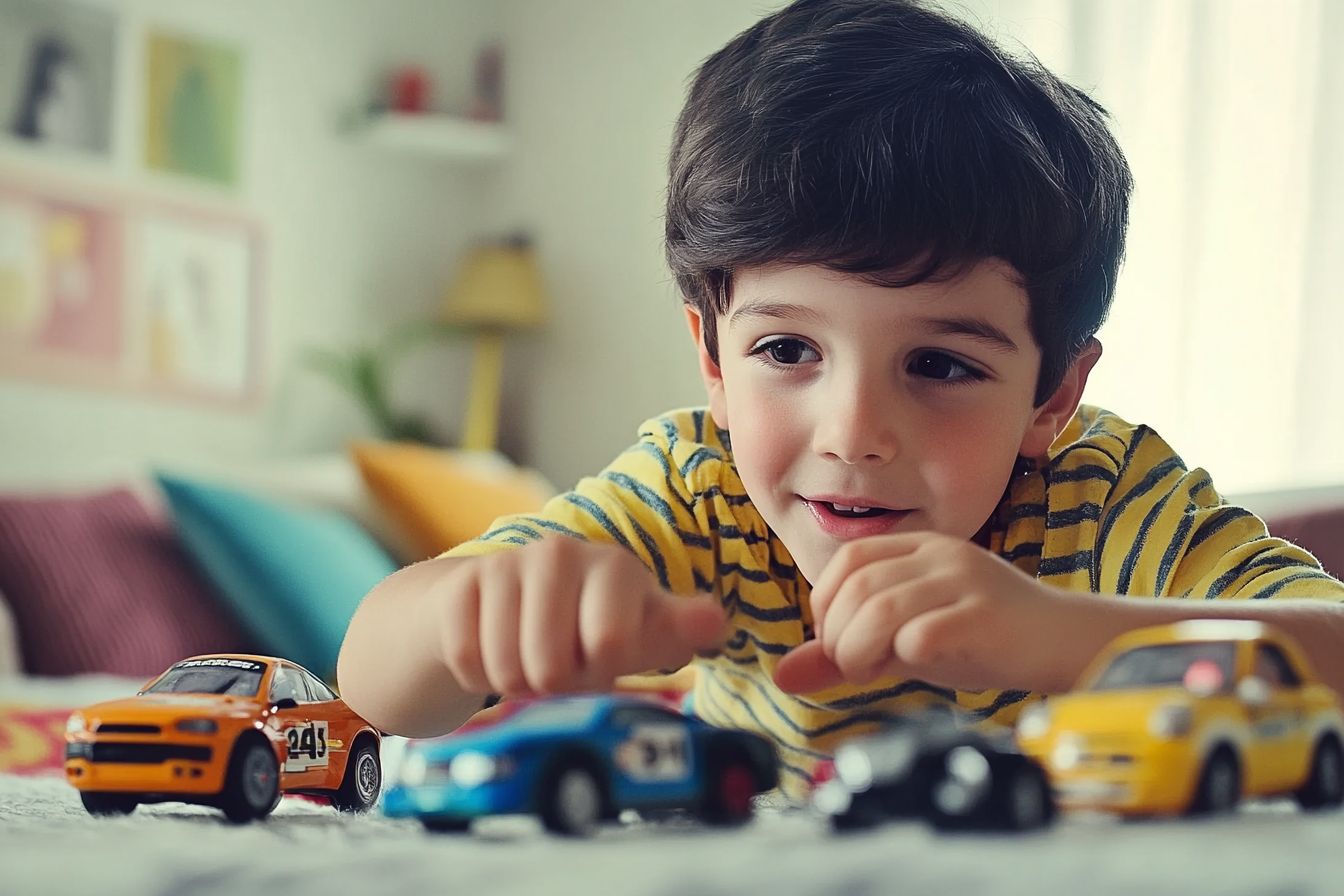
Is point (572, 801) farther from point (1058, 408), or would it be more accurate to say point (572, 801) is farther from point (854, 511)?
point (1058, 408)

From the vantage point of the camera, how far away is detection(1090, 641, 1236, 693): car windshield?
11.9 inches

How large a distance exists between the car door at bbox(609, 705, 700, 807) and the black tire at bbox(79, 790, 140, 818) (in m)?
0.15

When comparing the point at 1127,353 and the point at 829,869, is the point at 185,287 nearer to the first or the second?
the point at 1127,353

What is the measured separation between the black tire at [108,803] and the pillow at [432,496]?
2053 millimetres

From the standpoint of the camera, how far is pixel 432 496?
2.55 meters

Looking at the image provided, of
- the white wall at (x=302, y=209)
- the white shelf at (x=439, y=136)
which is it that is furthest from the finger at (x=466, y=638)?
the white shelf at (x=439, y=136)

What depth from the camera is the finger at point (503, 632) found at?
0.38 m

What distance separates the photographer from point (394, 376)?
3924 millimetres

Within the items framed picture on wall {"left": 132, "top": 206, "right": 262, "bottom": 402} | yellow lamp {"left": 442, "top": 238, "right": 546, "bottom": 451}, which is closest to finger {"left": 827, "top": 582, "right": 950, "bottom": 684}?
framed picture on wall {"left": 132, "top": 206, "right": 262, "bottom": 402}

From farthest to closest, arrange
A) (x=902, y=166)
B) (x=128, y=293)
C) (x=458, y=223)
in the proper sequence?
1. (x=458, y=223)
2. (x=128, y=293)
3. (x=902, y=166)

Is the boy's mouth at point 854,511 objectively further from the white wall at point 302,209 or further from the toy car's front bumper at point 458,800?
Answer: the white wall at point 302,209

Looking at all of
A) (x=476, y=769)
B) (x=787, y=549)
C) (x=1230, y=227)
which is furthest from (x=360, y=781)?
(x=1230, y=227)

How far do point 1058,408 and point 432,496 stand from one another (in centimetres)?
194

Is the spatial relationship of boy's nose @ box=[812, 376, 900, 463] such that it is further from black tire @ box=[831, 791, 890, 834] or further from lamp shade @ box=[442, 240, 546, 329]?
lamp shade @ box=[442, 240, 546, 329]
